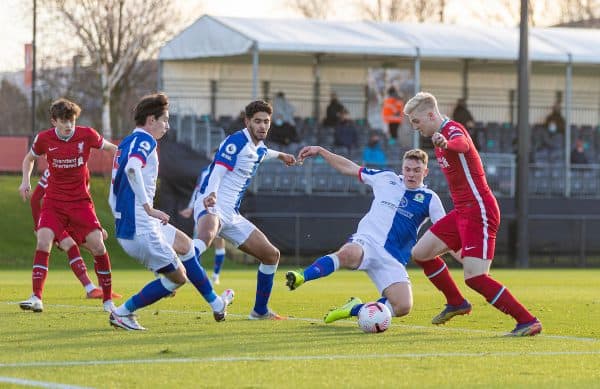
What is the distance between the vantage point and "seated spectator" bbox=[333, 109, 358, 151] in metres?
32.8

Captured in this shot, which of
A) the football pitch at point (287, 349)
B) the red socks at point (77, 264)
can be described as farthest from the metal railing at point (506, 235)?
the football pitch at point (287, 349)

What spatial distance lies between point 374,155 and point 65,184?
1804cm

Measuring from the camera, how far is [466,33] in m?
36.6

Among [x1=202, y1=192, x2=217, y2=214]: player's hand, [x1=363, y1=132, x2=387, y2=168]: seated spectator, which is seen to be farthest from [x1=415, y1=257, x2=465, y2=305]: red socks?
[x1=363, y1=132, x2=387, y2=168]: seated spectator

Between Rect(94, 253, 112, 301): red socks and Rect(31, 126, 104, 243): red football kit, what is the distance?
304mm

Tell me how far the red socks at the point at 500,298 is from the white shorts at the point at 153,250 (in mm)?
2330

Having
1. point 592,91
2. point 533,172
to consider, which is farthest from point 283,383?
point 592,91

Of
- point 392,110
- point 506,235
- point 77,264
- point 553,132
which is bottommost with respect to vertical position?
point 506,235

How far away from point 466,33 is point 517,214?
756 centimetres

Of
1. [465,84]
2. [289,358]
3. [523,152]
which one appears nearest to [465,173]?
[289,358]

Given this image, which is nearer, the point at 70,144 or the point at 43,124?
the point at 70,144

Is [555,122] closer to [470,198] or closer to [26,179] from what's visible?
[26,179]

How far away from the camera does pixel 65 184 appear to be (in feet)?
45.8

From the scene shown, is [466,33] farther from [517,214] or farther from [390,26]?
[517,214]
